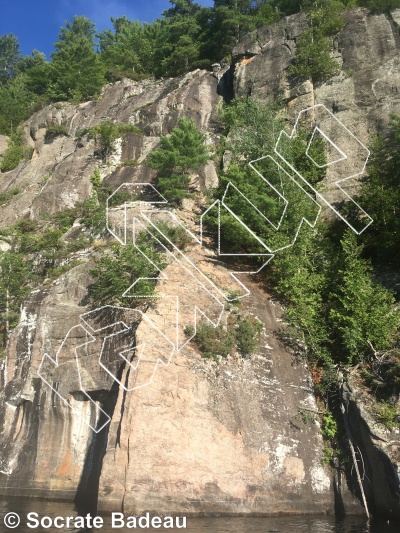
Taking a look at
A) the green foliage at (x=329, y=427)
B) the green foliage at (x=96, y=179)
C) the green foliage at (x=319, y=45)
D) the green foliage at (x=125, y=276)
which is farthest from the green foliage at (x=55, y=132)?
the green foliage at (x=329, y=427)

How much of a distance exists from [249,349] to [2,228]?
1915 cm

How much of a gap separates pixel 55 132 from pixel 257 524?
106 feet

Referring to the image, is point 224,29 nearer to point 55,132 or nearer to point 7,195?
point 55,132

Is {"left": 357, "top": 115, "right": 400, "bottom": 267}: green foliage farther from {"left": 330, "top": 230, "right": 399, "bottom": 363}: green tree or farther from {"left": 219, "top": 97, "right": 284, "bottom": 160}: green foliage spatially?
{"left": 219, "top": 97, "right": 284, "bottom": 160}: green foliage

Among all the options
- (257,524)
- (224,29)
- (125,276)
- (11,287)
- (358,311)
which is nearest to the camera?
(257,524)

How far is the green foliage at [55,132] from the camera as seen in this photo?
119 feet

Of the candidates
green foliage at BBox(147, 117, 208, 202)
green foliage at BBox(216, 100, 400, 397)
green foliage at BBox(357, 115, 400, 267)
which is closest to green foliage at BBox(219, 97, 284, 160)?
green foliage at BBox(216, 100, 400, 397)

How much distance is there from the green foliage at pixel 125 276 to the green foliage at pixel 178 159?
6.15m

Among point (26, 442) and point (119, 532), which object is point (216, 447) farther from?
point (26, 442)

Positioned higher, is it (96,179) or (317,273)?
(96,179)

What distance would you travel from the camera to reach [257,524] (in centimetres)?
1180

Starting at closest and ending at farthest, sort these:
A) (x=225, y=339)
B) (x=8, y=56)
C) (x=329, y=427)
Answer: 1. (x=329, y=427)
2. (x=225, y=339)
3. (x=8, y=56)

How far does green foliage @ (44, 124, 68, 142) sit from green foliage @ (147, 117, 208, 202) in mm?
13800

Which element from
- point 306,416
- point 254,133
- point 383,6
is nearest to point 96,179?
point 254,133
